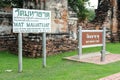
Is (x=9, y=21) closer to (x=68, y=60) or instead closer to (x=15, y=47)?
(x=15, y=47)

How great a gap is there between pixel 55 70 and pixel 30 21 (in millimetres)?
1598

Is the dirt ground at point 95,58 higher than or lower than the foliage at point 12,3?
lower

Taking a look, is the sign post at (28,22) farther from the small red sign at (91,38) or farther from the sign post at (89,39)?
the small red sign at (91,38)

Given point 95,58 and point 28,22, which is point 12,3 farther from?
point 28,22

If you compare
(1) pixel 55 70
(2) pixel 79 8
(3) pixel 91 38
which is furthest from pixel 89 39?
(2) pixel 79 8

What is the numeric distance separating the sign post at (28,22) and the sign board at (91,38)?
5.10 ft

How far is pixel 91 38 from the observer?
34.7 ft

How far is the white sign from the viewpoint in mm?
8414

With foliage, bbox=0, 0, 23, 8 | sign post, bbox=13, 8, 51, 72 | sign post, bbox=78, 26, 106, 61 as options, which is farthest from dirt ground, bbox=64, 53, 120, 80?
foliage, bbox=0, 0, 23, 8

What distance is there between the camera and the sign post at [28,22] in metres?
8.41

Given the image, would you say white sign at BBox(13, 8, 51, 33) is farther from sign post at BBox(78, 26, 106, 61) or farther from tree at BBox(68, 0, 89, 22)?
tree at BBox(68, 0, 89, 22)

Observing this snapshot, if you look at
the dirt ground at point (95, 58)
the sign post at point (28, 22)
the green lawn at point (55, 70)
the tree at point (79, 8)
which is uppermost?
the tree at point (79, 8)

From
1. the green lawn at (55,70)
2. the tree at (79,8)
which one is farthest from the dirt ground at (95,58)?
the tree at (79,8)

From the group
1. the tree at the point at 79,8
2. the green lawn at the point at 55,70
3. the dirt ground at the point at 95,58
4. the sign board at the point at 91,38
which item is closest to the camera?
the green lawn at the point at 55,70
